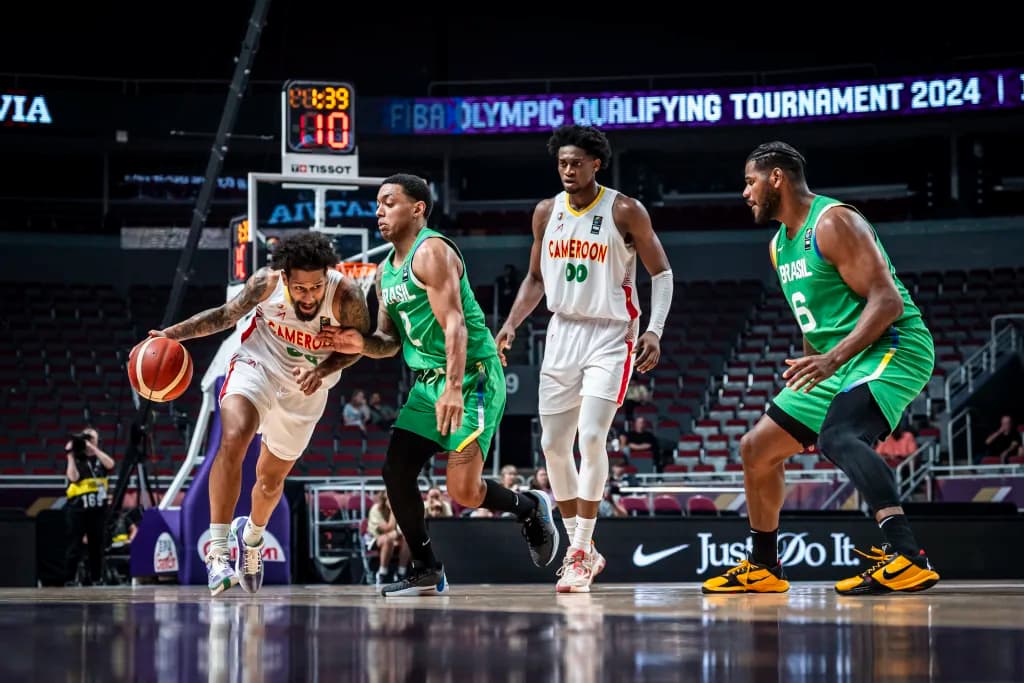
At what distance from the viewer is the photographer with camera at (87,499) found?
40.1 ft

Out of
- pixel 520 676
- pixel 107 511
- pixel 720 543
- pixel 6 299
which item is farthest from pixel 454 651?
pixel 6 299

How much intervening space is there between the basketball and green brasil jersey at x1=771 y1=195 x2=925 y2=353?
2830 millimetres

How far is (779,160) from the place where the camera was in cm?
545

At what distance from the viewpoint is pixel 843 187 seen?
27.6 metres

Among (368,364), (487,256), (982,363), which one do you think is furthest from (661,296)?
(487,256)

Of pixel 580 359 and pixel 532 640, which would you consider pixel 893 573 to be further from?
pixel 532 640

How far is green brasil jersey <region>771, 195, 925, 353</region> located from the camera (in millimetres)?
5230

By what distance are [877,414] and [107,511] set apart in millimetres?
9609

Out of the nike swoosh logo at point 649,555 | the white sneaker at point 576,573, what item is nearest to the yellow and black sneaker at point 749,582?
the white sneaker at point 576,573

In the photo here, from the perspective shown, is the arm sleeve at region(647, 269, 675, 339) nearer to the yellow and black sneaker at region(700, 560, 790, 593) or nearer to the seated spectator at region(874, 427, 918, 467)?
the yellow and black sneaker at region(700, 560, 790, 593)

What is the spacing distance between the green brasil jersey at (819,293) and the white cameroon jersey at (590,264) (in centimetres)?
97

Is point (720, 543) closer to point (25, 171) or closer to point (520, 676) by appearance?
point (520, 676)

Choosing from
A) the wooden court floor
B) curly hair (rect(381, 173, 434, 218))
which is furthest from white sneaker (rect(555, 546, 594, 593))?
curly hair (rect(381, 173, 434, 218))

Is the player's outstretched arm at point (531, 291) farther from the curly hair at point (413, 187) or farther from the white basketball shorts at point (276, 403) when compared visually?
the white basketball shorts at point (276, 403)
